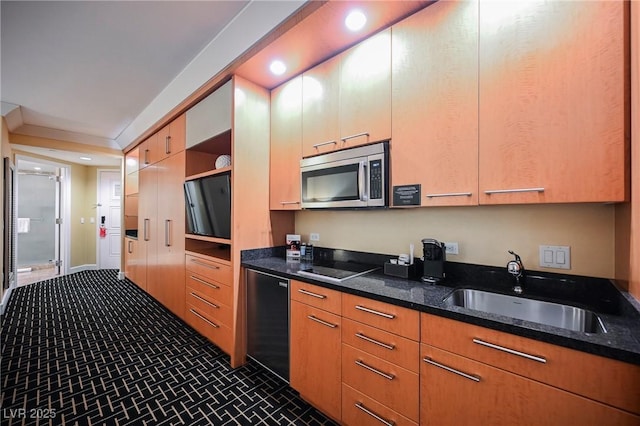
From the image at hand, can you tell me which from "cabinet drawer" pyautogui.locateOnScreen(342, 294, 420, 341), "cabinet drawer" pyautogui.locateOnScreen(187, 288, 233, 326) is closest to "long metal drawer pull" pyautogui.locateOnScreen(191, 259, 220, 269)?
"cabinet drawer" pyautogui.locateOnScreen(187, 288, 233, 326)

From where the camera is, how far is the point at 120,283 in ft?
15.5

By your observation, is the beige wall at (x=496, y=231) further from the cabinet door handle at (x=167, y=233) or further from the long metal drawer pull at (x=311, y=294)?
the cabinet door handle at (x=167, y=233)

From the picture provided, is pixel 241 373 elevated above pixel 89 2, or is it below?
below

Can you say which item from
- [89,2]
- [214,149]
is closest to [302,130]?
[214,149]

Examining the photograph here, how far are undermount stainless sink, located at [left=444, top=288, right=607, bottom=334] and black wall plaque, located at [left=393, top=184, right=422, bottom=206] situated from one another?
0.55 m

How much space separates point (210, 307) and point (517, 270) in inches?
94.4

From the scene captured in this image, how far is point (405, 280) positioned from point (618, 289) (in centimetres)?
A: 92

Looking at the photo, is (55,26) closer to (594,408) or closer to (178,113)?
(178,113)

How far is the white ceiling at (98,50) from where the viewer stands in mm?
1791

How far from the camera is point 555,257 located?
133 centimetres

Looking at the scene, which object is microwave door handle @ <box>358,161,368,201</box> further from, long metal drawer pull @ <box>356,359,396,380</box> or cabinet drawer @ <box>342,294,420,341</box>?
long metal drawer pull @ <box>356,359,396,380</box>

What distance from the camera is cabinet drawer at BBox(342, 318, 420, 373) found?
1.20 metres

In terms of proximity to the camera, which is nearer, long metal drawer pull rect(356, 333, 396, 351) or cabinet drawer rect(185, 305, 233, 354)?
long metal drawer pull rect(356, 333, 396, 351)

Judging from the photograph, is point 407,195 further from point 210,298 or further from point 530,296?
point 210,298
